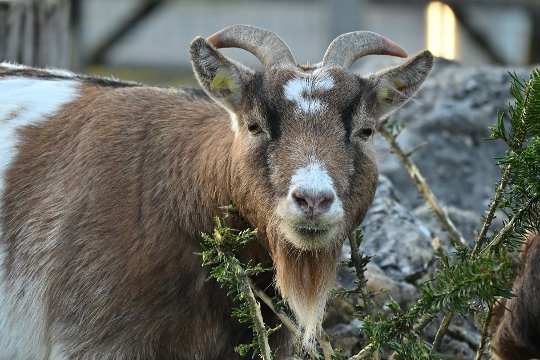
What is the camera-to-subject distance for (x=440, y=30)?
15.8m

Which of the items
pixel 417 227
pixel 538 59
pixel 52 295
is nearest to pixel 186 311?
pixel 52 295

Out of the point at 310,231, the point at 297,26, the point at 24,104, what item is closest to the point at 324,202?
the point at 310,231

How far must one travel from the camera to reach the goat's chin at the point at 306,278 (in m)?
6.04

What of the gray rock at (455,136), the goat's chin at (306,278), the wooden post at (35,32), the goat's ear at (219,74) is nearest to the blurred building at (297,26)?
the wooden post at (35,32)

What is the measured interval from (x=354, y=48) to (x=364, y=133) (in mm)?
529

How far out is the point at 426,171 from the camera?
10156mm

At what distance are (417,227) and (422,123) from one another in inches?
85.1

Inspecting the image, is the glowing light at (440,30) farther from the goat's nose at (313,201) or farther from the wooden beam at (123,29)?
the goat's nose at (313,201)

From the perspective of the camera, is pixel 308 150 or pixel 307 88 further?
pixel 307 88

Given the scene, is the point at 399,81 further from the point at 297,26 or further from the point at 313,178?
the point at 297,26

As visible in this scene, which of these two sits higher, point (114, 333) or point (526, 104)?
point (526, 104)

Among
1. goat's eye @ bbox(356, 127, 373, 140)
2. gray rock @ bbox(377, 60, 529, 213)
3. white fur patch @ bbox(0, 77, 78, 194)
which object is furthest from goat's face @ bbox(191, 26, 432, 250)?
gray rock @ bbox(377, 60, 529, 213)

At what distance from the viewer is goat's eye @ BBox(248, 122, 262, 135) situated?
6.14 m

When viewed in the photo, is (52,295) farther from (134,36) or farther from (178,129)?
(134,36)
